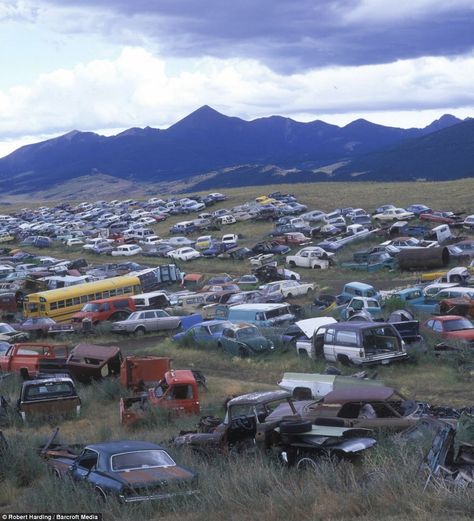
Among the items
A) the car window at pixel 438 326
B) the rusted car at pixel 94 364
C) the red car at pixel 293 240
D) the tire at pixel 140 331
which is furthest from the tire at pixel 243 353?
the red car at pixel 293 240

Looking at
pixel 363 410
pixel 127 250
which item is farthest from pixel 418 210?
pixel 363 410

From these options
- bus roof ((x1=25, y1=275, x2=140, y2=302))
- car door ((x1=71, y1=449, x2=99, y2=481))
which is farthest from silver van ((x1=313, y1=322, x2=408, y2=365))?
bus roof ((x1=25, y1=275, x2=140, y2=302))

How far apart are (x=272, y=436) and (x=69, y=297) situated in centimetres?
2840

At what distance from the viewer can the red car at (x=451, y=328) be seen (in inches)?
899

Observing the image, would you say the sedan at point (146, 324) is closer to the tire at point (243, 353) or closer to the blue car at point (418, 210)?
the tire at point (243, 353)

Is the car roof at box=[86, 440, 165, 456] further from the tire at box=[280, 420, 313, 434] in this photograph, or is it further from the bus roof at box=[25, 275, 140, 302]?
the bus roof at box=[25, 275, 140, 302]

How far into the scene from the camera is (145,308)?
3722 cm

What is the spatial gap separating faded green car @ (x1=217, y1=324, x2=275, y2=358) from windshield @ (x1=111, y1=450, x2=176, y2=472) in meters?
13.6

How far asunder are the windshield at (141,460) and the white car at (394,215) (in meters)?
51.3

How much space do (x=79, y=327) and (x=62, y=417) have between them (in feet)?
52.9

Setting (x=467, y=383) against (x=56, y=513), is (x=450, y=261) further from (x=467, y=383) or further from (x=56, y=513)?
(x=56, y=513)

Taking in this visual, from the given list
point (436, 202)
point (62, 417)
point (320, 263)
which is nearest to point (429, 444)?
point (62, 417)

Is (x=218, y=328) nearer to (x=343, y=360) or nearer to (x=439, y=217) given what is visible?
(x=343, y=360)

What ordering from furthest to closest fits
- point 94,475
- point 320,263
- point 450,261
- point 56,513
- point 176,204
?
point 176,204 → point 320,263 → point 450,261 → point 94,475 → point 56,513
